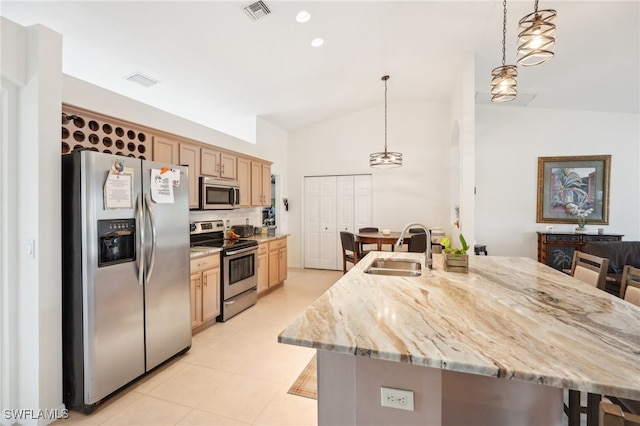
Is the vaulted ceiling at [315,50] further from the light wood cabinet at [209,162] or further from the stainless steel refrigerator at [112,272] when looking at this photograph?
the stainless steel refrigerator at [112,272]

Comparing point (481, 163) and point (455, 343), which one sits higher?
point (481, 163)

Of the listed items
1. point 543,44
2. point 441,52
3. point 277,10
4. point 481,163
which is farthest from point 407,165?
point 543,44

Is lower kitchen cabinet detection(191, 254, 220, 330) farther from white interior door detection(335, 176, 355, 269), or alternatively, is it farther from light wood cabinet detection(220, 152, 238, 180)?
white interior door detection(335, 176, 355, 269)

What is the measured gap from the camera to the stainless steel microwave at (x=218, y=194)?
11.8 ft

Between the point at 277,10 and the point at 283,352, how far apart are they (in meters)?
3.22

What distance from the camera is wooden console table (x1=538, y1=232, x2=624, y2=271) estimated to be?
16.1 ft

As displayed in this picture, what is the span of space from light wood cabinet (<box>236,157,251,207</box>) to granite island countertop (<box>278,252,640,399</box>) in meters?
3.04

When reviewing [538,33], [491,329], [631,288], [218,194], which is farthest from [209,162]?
[631,288]

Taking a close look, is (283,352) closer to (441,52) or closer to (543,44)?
(543,44)

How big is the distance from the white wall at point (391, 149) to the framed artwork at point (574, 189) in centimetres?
174

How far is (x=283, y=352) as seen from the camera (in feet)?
9.18

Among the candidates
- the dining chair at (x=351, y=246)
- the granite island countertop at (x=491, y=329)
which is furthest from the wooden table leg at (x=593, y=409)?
the dining chair at (x=351, y=246)

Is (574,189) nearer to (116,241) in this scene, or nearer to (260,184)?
(260,184)

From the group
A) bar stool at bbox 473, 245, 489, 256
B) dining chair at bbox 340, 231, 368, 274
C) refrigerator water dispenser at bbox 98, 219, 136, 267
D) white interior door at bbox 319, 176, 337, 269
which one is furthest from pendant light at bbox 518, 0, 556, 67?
white interior door at bbox 319, 176, 337, 269
